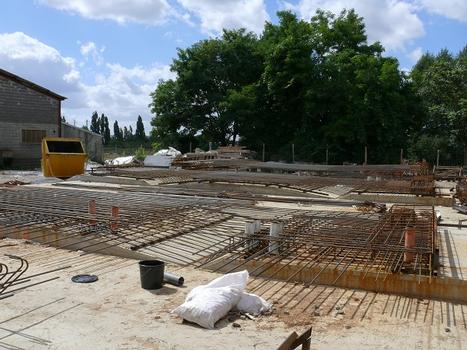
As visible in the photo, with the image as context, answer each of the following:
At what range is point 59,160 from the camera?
662 inches

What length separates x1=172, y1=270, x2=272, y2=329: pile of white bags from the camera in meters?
3.97

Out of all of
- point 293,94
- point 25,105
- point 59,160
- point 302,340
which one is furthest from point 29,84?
point 302,340

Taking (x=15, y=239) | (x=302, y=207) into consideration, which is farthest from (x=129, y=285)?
(x=302, y=207)

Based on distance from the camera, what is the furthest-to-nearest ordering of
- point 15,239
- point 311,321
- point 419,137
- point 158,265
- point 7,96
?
point 419,137
point 7,96
point 15,239
point 158,265
point 311,321

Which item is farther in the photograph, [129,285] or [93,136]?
[93,136]

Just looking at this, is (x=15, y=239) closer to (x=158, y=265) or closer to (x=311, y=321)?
(x=158, y=265)

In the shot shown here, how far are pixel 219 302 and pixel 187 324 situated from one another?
1.01 feet

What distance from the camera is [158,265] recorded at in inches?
197

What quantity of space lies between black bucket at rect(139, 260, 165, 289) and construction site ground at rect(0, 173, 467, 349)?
0.09 meters

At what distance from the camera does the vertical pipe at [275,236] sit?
590 centimetres

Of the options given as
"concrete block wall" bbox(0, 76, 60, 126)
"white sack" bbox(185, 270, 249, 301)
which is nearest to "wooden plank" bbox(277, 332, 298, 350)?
"white sack" bbox(185, 270, 249, 301)

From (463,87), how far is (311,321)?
25213 millimetres

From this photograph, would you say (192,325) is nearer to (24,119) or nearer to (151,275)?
(151,275)

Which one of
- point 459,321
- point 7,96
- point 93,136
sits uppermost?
point 7,96
